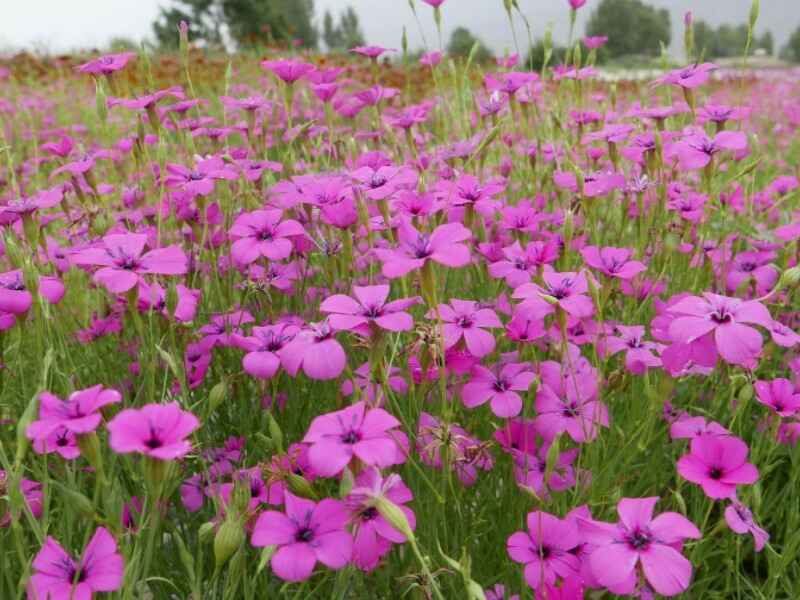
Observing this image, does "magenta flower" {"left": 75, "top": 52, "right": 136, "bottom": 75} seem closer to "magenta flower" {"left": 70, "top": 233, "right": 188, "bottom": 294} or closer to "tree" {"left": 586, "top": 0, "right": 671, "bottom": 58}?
"magenta flower" {"left": 70, "top": 233, "right": 188, "bottom": 294}

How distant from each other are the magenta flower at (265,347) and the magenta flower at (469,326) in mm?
268

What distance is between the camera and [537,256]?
1.48 meters

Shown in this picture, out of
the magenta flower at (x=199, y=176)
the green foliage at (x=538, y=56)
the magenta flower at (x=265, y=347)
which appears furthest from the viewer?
the green foliage at (x=538, y=56)

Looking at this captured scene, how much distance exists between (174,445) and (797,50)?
2504 inches

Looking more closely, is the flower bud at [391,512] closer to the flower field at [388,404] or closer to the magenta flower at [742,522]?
the flower field at [388,404]

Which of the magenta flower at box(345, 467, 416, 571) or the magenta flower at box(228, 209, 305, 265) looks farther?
the magenta flower at box(228, 209, 305, 265)

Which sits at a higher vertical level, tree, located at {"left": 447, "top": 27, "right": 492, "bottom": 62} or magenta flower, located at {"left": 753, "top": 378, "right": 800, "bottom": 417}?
tree, located at {"left": 447, "top": 27, "right": 492, "bottom": 62}

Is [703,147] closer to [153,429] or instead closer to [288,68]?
[288,68]

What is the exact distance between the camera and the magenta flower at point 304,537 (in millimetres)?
954

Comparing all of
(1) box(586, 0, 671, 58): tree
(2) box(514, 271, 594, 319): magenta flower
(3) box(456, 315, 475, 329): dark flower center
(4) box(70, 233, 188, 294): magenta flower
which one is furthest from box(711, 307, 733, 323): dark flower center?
(1) box(586, 0, 671, 58): tree

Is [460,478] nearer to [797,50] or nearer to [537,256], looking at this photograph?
[537,256]

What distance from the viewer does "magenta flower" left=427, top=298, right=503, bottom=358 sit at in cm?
125

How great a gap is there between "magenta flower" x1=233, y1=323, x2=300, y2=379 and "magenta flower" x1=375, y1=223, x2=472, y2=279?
23 cm

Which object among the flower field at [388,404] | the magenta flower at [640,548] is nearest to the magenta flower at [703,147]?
the flower field at [388,404]
